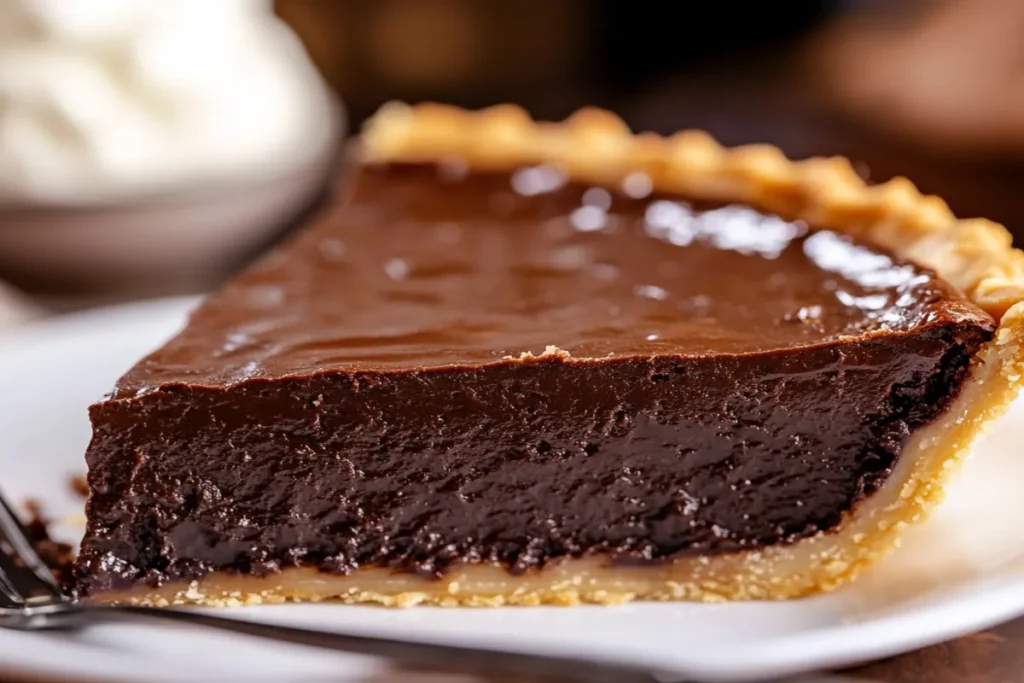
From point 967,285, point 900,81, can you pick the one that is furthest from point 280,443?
point 900,81

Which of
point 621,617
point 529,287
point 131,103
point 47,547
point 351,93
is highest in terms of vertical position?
point 351,93

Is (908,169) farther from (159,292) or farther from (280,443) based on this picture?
(280,443)

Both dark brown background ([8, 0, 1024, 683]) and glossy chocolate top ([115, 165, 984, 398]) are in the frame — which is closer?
glossy chocolate top ([115, 165, 984, 398])

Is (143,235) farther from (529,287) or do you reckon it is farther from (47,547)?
(529,287)

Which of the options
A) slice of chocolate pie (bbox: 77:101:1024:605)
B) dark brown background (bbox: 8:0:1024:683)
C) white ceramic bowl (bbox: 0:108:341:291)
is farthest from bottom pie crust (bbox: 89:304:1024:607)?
dark brown background (bbox: 8:0:1024:683)

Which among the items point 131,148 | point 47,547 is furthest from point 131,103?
point 47,547

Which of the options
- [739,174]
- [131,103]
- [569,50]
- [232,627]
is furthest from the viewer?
[569,50]

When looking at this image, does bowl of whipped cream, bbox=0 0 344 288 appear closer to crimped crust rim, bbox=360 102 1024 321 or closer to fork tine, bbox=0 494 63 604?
crimped crust rim, bbox=360 102 1024 321
